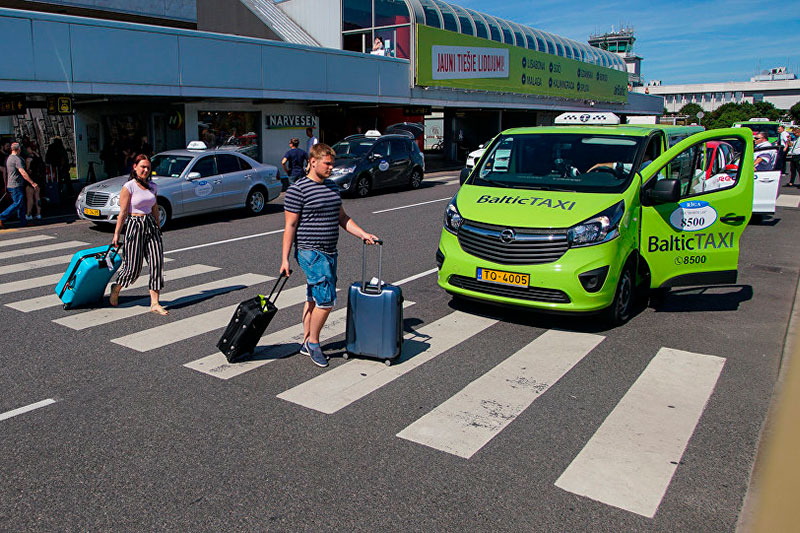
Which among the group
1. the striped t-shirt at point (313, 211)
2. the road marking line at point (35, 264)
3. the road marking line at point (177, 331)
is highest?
the striped t-shirt at point (313, 211)

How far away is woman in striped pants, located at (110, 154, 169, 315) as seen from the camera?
7.65m

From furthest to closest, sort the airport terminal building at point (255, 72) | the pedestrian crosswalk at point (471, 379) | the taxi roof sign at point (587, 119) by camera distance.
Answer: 1. the airport terminal building at point (255, 72)
2. the taxi roof sign at point (587, 119)
3. the pedestrian crosswalk at point (471, 379)

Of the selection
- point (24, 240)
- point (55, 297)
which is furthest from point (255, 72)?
point (55, 297)

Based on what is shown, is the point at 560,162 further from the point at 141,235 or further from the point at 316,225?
the point at 141,235

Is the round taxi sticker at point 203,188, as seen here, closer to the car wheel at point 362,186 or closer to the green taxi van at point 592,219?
the car wheel at point 362,186

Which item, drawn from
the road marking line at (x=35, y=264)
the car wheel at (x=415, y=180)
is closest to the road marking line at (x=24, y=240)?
the road marking line at (x=35, y=264)

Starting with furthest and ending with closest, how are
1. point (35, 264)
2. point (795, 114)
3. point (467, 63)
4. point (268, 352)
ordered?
point (795, 114) < point (467, 63) < point (35, 264) < point (268, 352)

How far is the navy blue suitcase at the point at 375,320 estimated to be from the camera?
5867mm

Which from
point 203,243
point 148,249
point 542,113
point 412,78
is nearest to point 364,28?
point 412,78

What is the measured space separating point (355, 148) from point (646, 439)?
16.2m

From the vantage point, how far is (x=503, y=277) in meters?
6.81

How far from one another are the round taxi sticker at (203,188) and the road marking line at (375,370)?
8.40 m

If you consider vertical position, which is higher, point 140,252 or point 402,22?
point 402,22

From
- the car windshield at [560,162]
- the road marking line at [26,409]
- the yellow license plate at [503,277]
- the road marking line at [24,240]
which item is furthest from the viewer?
the road marking line at [24,240]
